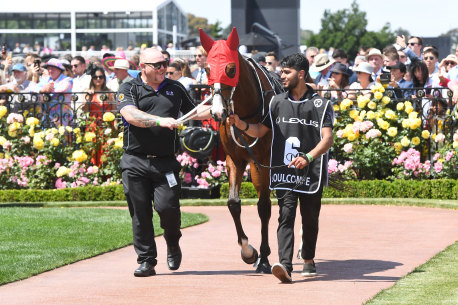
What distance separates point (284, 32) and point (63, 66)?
30323 millimetres

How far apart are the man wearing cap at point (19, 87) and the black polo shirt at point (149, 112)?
818cm

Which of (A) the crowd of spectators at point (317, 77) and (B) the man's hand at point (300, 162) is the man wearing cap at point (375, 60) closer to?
(A) the crowd of spectators at point (317, 77)

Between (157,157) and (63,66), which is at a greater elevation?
(63,66)

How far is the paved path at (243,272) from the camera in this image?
7.15 m

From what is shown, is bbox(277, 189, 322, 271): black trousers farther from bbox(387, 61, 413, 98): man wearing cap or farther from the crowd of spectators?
bbox(387, 61, 413, 98): man wearing cap

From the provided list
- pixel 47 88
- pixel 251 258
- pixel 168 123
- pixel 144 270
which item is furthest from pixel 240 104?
pixel 47 88

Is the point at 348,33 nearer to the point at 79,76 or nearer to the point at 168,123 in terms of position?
the point at 79,76

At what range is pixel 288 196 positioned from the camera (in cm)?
794

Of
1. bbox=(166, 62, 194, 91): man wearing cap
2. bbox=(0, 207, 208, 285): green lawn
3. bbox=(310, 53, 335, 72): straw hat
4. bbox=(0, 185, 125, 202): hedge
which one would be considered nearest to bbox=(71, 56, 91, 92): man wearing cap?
bbox=(166, 62, 194, 91): man wearing cap

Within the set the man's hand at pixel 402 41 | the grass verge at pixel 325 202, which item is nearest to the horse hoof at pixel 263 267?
the grass verge at pixel 325 202

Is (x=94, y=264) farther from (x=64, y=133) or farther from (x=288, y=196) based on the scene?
(x=64, y=133)

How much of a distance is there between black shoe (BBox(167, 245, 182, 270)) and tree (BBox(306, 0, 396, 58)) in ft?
296

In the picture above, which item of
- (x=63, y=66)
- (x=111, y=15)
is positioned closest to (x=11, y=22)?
(x=111, y=15)

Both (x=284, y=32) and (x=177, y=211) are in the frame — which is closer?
(x=177, y=211)
